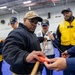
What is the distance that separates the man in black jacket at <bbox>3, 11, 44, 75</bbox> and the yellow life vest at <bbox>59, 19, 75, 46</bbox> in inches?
74.2

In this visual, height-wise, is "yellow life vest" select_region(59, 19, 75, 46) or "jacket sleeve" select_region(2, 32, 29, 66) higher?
"jacket sleeve" select_region(2, 32, 29, 66)

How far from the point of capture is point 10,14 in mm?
20391

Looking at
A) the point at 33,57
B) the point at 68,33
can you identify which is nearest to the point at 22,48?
the point at 33,57

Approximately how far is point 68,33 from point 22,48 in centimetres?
228

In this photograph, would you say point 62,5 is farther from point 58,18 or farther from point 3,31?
point 3,31

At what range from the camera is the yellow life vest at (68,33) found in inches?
168

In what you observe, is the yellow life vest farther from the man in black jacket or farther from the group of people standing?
the man in black jacket

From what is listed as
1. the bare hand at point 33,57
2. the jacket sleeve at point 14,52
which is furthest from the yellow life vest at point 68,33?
the bare hand at point 33,57

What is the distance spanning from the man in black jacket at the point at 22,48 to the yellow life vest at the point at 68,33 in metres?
1.89

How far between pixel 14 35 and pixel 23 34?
0.16 metres

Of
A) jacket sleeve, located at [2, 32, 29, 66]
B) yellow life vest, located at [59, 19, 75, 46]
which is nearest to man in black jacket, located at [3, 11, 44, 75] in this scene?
jacket sleeve, located at [2, 32, 29, 66]

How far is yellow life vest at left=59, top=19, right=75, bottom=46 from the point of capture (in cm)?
427

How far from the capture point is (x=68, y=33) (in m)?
4.30

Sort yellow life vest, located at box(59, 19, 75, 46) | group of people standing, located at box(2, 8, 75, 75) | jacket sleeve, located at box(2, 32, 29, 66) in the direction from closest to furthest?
group of people standing, located at box(2, 8, 75, 75) < jacket sleeve, located at box(2, 32, 29, 66) < yellow life vest, located at box(59, 19, 75, 46)
